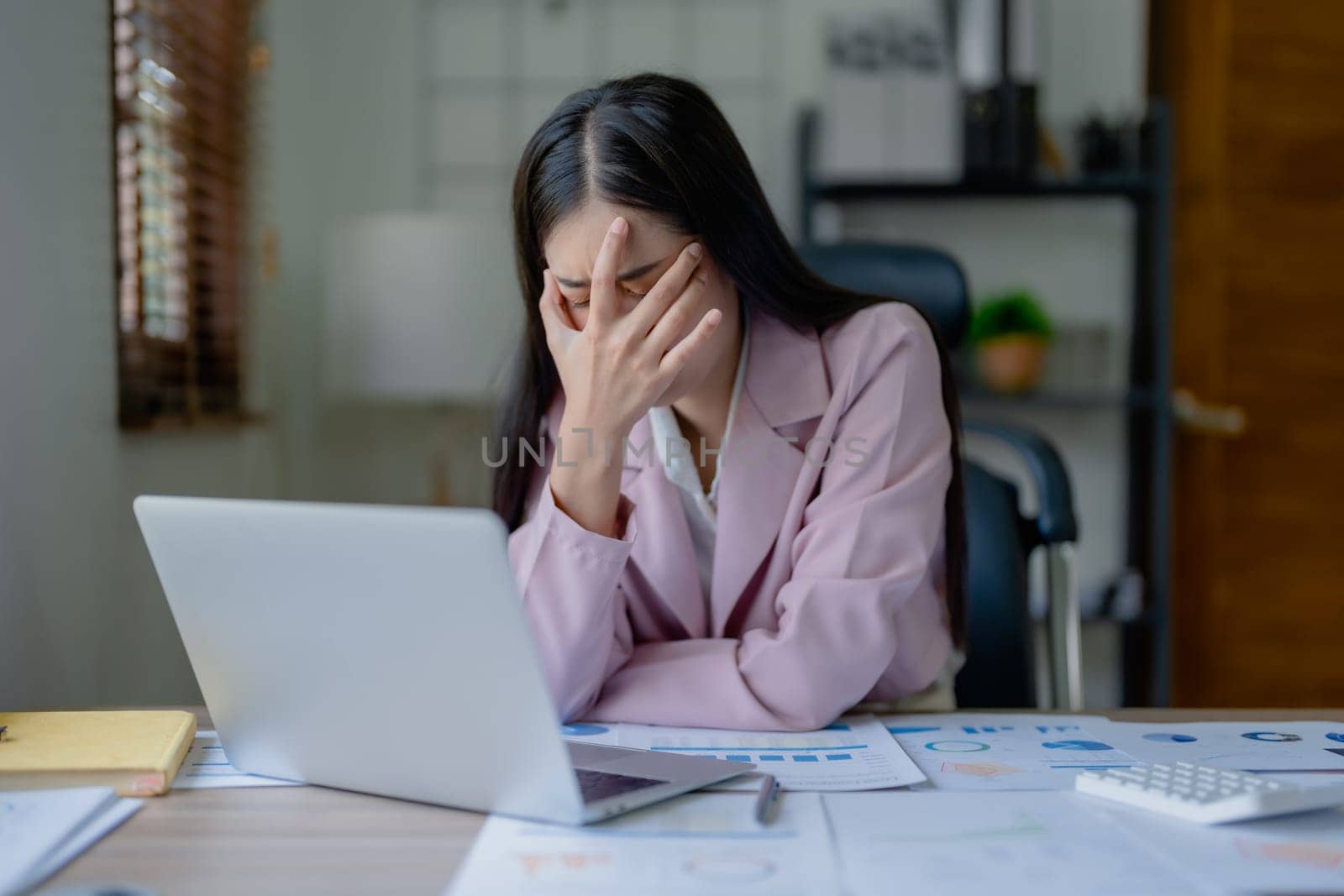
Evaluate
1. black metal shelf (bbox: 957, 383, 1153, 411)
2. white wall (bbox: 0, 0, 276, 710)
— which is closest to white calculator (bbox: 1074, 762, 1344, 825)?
white wall (bbox: 0, 0, 276, 710)

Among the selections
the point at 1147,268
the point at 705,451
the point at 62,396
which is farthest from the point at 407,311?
the point at 1147,268

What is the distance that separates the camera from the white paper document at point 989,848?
603mm

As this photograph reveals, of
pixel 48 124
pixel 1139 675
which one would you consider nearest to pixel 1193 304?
pixel 1139 675

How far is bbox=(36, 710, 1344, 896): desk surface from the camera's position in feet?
2.03

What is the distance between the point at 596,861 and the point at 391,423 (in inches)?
82.0

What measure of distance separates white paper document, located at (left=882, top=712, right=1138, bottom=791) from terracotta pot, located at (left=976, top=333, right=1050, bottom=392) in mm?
1608

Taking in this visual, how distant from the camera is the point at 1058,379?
8.70ft

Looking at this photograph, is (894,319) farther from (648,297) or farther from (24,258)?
(24,258)

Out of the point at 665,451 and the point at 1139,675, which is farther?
the point at 1139,675

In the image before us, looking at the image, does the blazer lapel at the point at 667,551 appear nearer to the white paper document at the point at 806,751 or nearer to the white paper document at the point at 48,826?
the white paper document at the point at 806,751

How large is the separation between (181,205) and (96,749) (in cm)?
119

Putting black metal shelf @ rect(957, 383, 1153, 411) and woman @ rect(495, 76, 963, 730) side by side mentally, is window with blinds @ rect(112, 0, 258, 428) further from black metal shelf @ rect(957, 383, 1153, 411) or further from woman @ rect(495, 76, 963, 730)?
black metal shelf @ rect(957, 383, 1153, 411)

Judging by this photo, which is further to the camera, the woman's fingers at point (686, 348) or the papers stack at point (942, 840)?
the woman's fingers at point (686, 348)

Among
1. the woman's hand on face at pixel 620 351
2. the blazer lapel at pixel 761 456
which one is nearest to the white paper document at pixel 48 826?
the woman's hand on face at pixel 620 351
